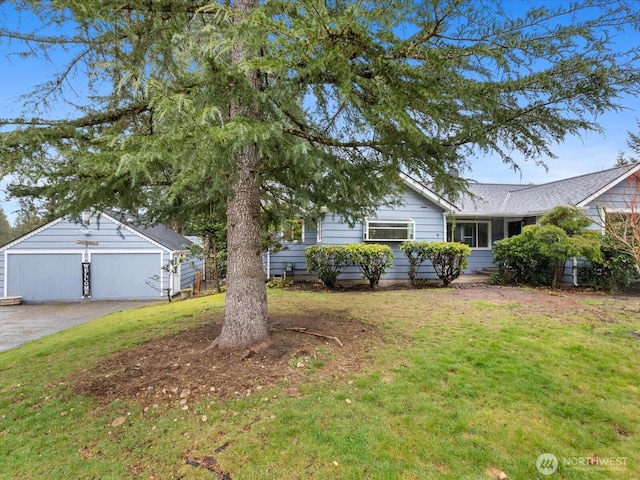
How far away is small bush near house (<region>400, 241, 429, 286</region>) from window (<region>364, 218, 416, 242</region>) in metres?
0.44

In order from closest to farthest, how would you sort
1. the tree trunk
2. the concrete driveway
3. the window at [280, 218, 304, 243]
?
the tree trunk → the concrete driveway → the window at [280, 218, 304, 243]

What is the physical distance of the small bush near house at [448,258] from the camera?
34.3ft

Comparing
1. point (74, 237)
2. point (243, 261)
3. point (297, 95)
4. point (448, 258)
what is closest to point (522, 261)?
point (448, 258)

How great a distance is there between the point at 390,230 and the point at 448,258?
2244mm

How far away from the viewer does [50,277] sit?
13.6m

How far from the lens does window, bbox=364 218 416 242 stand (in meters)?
11.8

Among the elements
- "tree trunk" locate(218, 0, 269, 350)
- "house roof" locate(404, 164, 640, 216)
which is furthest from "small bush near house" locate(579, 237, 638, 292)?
"tree trunk" locate(218, 0, 269, 350)

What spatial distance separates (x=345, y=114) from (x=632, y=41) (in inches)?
116

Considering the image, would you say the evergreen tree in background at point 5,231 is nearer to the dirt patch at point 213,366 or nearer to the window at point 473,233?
the dirt patch at point 213,366

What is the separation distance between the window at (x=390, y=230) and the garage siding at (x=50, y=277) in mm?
12006

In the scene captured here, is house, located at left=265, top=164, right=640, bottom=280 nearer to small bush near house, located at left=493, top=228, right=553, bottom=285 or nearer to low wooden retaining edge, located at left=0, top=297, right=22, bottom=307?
small bush near house, located at left=493, top=228, right=553, bottom=285

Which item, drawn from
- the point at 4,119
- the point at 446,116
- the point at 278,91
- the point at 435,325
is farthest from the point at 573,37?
the point at 4,119

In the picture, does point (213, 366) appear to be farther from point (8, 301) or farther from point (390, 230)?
point (8, 301)

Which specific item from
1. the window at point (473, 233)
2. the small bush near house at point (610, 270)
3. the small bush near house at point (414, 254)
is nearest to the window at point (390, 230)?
the small bush near house at point (414, 254)
